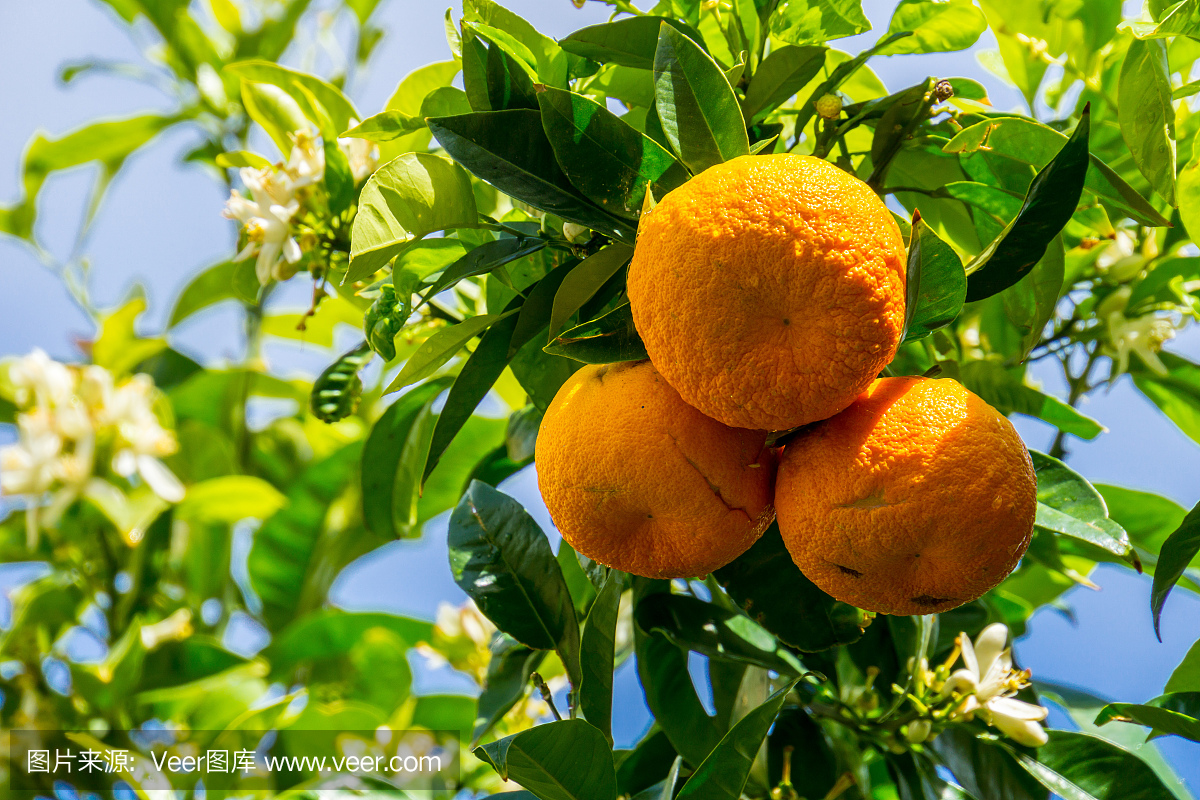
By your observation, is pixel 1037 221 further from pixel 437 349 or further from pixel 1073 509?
pixel 437 349

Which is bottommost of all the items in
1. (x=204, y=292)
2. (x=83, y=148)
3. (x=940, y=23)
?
(x=204, y=292)

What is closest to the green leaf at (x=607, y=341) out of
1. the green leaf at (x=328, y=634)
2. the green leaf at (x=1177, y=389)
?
the green leaf at (x=1177, y=389)

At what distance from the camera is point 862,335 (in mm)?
479

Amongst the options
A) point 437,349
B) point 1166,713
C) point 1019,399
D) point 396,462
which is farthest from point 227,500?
point 1166,713

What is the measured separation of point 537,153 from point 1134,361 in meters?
0.79

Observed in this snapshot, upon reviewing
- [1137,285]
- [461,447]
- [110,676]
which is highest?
[1137,285]

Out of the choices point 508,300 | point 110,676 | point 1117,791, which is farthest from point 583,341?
point 110,676

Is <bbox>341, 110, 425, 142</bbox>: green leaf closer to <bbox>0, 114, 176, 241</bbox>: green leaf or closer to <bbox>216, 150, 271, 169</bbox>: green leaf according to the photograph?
<bbox>216, 150, 271, 169</bbox>: green leaf

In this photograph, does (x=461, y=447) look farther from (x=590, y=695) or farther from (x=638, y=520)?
(x=638, y=520)

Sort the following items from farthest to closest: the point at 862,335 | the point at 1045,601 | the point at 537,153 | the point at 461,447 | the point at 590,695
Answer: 1. the point at 461,447
2. the point at 1045,601
3. the point at 590,695
4. the point at 537,153
5. the point at 862,335

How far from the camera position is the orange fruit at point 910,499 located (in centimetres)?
50

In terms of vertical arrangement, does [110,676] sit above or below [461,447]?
below

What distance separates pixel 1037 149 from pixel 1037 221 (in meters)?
0.16

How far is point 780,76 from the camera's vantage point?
0.65m
